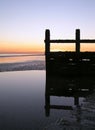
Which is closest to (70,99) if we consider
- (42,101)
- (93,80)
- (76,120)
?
(42,101)

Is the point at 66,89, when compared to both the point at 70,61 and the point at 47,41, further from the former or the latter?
the point at 47,41

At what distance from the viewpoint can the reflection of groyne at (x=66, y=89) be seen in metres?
7.95

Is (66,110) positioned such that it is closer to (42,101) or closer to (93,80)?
(42,101)

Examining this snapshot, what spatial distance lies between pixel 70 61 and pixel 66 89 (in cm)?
324

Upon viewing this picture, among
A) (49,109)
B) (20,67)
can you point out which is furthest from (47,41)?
(20,67)

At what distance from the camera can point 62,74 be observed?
13.8 metres

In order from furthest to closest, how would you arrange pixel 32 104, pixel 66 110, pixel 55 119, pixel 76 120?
pixel 32 104
pixel 66 110
pixel 55 119
pixel 76 120

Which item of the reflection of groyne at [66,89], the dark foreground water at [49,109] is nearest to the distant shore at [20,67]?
the reflection of groyne at [66,89]

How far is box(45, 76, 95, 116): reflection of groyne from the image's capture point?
7.95 metres

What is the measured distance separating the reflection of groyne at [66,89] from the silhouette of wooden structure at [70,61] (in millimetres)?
417

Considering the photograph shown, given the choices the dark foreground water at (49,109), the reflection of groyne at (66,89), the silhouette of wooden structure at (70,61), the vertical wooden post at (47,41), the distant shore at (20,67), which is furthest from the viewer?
the distant shore at (20,67)

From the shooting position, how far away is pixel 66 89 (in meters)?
10.7

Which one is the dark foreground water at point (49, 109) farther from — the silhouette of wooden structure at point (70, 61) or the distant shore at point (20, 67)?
the distant shore at point (20, 67)

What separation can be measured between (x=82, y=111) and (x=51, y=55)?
7436 millimetres
